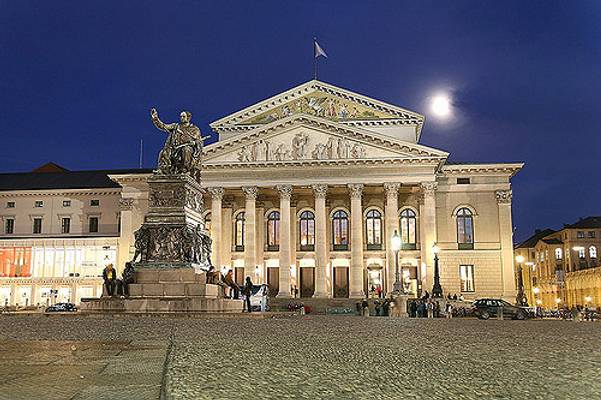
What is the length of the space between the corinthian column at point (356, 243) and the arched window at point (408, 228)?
653 cm

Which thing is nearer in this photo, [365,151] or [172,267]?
[172,267]

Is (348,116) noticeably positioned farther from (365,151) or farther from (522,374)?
(522,374)

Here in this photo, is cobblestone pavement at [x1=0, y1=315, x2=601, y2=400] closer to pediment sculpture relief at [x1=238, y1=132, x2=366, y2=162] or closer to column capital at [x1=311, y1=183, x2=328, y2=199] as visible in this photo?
column capital at [x1=311, y1=183, x2=328, y2=199]

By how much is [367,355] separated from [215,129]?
58632 mm

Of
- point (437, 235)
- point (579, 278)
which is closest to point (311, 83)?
point (437, 235)

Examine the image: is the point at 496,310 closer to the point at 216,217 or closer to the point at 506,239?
the point at 506,239

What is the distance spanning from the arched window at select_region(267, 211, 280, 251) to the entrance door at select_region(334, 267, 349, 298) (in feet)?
21.4

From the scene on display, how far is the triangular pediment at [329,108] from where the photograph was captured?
62.4 meters

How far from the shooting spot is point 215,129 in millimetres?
64500

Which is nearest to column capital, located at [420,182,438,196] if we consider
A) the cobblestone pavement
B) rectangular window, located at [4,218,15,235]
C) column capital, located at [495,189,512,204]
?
column capital, located at [495,189,512,204]

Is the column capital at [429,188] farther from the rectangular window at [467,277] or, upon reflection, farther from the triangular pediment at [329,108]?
the triangular pediment at [329,108]

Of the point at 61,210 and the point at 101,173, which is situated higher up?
the point at 101,173

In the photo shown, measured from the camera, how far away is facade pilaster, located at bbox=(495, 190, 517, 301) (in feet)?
191

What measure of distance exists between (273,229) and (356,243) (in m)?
10.4
